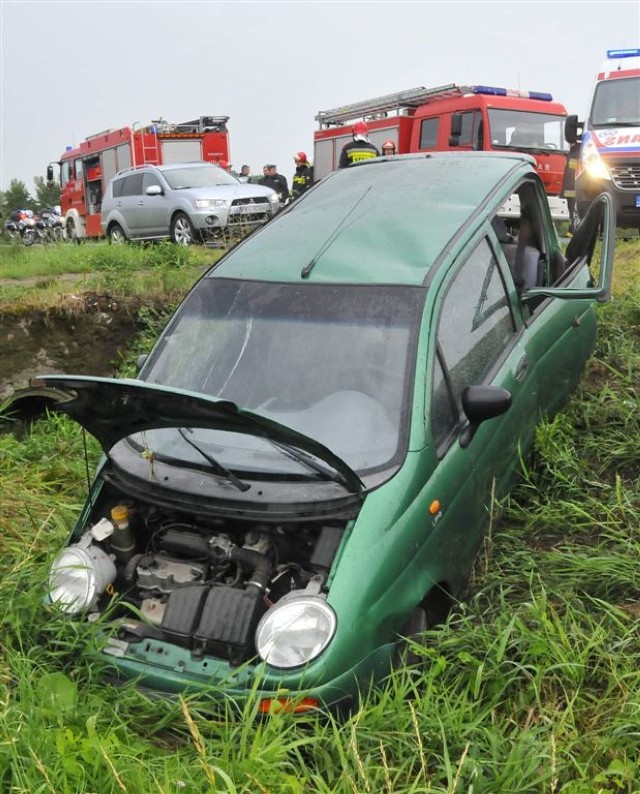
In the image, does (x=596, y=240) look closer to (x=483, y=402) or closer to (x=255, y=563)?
(x=483, y=402)

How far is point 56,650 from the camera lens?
2.89 m

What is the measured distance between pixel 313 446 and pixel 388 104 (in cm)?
1684

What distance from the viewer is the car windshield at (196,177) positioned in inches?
541

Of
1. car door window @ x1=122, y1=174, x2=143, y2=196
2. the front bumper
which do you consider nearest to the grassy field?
the front bumper

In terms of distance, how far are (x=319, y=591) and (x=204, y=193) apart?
1115cm

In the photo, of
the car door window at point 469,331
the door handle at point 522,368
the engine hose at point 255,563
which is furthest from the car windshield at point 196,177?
the engine hose at point 255,563

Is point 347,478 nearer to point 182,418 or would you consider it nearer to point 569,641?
point 182,418

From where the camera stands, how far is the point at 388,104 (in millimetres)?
18094

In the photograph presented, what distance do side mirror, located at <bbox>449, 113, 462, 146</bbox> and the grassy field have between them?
12.8 m

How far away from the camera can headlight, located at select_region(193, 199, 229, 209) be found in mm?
12734

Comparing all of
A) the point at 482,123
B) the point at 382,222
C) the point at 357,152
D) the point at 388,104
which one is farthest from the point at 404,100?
the point at 382,222

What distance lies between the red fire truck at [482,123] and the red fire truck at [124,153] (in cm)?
538

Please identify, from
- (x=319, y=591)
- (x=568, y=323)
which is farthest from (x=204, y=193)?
(x=319, y=591)

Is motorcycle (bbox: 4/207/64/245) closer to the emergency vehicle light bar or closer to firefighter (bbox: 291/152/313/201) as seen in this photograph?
the emergency vehicle light bar
